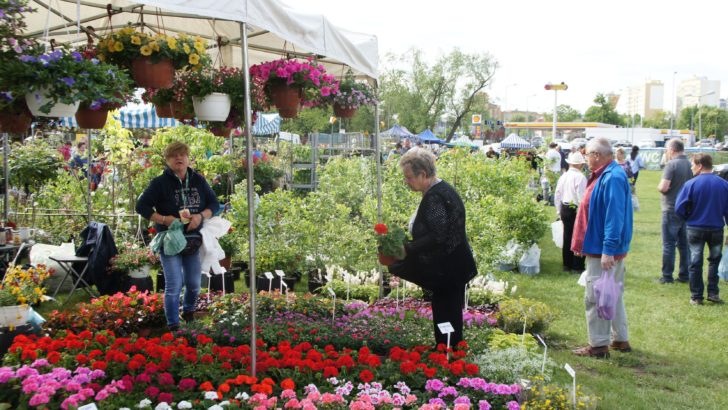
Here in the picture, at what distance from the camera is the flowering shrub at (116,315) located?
4703mm

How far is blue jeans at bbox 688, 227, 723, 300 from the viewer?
6547 mm

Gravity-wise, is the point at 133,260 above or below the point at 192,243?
below

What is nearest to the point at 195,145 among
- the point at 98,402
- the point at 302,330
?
the point at 302,330

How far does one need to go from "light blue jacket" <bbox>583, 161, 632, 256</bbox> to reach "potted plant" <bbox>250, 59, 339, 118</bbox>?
2.25 m

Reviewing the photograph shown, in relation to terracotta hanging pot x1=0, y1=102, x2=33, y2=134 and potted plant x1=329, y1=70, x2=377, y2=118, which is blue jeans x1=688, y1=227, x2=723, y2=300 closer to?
potted plant x1=329, y1=70, x2=377, y2=118

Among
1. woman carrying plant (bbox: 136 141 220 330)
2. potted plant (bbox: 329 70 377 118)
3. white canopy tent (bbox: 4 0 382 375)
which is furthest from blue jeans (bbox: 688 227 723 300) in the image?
woman carrying plant (bbox: 136 141 220 330)

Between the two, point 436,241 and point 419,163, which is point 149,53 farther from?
point 436,241

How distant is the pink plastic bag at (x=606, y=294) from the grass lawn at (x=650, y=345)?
424mm

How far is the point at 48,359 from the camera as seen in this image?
3.56 m

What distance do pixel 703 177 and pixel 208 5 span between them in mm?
5697

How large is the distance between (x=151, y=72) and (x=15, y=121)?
79cm

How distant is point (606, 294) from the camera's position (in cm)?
463

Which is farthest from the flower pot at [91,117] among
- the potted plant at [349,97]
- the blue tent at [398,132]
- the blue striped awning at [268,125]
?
the blue tent at [398,132]

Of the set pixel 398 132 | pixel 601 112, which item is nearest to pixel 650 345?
pixel 398 132
